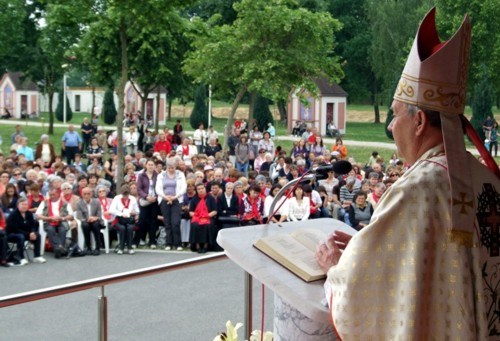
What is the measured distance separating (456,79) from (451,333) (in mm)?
838

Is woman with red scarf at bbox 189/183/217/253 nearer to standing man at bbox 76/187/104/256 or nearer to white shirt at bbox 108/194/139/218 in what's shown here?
white shirt at bbox 108/194/139/218

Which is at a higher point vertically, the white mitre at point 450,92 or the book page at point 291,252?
the white mitre at point 450,92

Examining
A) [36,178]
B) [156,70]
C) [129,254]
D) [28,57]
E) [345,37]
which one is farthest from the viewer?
[345,37]

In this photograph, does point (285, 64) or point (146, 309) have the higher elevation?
point (285, 64)

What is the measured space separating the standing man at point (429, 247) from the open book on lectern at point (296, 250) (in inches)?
5.1

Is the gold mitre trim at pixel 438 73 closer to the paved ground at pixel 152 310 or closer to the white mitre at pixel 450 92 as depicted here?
the white mitre at pixel 450 92

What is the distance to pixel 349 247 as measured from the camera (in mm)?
2943

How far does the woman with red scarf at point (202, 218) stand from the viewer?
604 inches

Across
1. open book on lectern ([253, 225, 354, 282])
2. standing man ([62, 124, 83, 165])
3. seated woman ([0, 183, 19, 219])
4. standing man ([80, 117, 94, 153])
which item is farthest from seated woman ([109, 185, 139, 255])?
standing man ([80, 117, 94, 153])

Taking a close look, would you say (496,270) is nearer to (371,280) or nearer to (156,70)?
(371,280)

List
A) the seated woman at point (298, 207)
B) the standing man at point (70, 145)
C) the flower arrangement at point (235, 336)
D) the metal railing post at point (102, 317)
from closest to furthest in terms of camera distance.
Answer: the flower arrangement at point (235, 336) < the metal railing post at point (102, 317) < the seated woman at point (298, 207) < the standing man at point (70, 145)

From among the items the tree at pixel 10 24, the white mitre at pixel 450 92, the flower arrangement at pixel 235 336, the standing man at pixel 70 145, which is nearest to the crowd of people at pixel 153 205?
the standing man at pixel 70 145

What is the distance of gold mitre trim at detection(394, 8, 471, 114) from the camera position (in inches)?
119

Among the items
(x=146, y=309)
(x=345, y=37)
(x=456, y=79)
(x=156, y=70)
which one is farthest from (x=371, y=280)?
(x=345, y=37)
